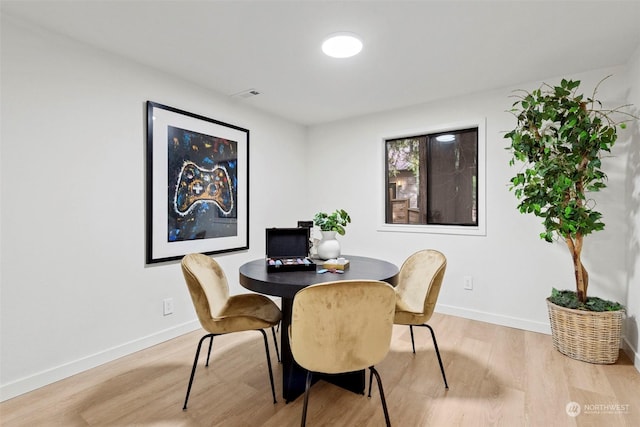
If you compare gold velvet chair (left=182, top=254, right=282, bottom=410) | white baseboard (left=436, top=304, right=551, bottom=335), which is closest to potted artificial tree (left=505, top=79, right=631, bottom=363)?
white baseboard (left=436, top=304, right=551, bottom=335)

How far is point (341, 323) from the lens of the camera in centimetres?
133

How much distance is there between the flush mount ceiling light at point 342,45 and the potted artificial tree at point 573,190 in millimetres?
1420

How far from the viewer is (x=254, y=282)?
1.73 meters

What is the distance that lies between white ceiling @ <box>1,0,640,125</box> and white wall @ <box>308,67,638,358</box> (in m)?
0.35

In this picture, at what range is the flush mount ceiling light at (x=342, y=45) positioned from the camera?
2.14 meters

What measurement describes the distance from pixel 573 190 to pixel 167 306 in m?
3.43

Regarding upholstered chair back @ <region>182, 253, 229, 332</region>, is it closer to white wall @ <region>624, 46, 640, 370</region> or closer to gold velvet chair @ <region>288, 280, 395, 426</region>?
gold velvet chair @ <region>288, 280, 395, 426</region>

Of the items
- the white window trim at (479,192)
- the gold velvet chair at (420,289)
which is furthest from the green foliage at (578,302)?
the gold velvet chair at (420,289)

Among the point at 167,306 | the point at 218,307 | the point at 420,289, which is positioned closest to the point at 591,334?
the point at 420,289

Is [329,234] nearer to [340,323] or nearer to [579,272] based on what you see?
[340,323]

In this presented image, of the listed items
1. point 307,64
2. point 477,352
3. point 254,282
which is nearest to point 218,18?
point 307,64

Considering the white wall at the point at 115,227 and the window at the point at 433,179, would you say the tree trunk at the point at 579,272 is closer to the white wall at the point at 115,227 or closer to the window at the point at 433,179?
the white wall at the point at 115,227

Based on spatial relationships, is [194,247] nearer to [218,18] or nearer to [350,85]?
[218,18]

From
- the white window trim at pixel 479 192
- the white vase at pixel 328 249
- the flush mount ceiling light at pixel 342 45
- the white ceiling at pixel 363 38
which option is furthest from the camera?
the white window trim at pixel 479 192
